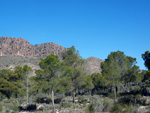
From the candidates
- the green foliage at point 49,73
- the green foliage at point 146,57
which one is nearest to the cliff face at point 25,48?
the green foliage at point 146,57

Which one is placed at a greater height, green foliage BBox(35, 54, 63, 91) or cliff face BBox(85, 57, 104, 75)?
cliff face BBox(85, 57, 104, 75)

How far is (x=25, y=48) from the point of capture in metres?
147

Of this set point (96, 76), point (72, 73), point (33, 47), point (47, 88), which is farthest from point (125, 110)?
point (33, 47)

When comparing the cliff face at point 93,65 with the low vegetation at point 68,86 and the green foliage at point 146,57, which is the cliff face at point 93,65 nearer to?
the low vegetation at point 68,86

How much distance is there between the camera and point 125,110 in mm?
12219

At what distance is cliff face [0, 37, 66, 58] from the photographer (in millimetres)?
139250

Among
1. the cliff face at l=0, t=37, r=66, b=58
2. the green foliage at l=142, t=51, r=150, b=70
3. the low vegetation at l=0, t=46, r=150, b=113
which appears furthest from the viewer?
the cliff face at l=0, t=37, r=66, b=58

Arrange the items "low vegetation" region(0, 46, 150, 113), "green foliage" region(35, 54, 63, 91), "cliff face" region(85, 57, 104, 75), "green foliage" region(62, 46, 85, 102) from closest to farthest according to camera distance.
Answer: "low vegetation" region(0, 46, 150, 113)
"green foliage" region(35, 54, 63, 91)
"green foliage" region(62, 46, 85, 102)
"cliff face" region(85, 57, 104, 75)

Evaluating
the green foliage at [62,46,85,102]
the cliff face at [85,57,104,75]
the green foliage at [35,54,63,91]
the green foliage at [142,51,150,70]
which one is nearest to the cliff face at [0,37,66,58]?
the cliff face at [85,57,104,75]

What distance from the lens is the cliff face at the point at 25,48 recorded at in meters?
139

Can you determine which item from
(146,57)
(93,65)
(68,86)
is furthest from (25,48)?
(146,57)

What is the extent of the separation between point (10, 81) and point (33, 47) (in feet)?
374

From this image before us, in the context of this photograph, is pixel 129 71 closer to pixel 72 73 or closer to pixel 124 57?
pixel 124 57

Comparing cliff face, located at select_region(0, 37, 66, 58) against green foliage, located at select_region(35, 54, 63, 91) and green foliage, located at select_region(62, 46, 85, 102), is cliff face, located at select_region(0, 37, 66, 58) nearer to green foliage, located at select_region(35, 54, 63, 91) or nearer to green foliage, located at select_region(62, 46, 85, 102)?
green foliage, located at select_region(62, 46, 85, 102)
